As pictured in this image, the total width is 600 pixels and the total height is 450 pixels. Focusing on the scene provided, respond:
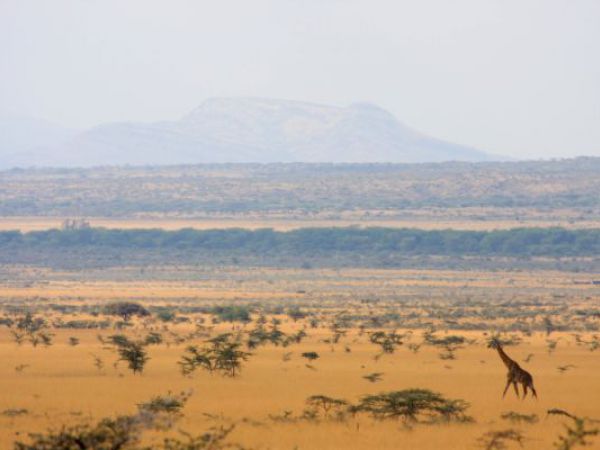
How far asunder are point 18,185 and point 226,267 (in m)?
47.3

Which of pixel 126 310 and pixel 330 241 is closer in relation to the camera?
pixel 126 310

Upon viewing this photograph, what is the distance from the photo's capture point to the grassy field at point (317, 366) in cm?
1642

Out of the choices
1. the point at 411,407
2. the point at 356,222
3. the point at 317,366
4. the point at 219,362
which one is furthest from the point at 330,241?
the point at 411,407

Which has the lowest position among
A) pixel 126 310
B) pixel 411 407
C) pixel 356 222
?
pixel 126 310

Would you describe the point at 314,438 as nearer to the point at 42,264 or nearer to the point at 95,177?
the point at 42,264

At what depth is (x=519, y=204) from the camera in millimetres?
96000

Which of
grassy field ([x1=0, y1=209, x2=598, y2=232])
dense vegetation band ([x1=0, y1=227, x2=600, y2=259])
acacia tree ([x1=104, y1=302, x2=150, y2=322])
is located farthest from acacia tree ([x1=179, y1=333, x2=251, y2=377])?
grassy field ([x1=0, y1=209, x2=598, y2=232])

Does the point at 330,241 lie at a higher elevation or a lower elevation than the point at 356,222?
lower

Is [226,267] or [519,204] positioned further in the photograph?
[519,204]

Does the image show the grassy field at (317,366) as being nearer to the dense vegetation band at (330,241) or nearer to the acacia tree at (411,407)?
the acacia tree at (411,407)

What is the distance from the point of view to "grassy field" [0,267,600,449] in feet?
53.9

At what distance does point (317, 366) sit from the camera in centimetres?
2425

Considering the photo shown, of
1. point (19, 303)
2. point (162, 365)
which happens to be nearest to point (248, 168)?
point (19, 303)

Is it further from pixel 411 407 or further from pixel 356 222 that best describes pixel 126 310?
pixel 356 222
